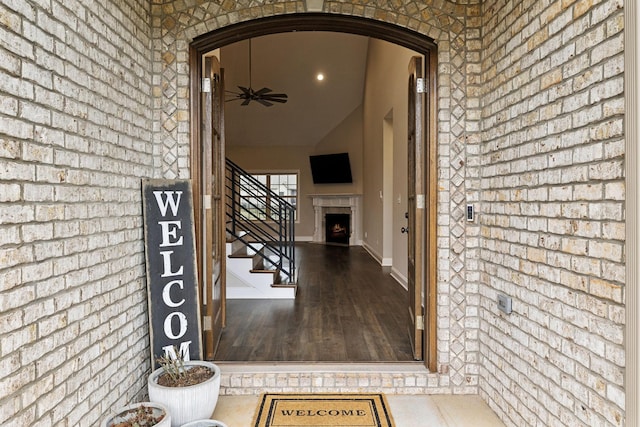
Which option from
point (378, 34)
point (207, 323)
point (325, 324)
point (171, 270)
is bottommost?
point (325, 324)

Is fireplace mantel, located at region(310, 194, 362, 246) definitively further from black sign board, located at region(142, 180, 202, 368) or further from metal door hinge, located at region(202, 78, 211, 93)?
black sign board, located at region(142, 180, 202, 368)

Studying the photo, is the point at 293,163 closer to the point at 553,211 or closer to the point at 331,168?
the point at 331,168

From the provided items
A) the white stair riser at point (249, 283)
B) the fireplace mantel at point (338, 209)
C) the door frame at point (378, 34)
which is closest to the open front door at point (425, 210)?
the door frame at point (378, 34)

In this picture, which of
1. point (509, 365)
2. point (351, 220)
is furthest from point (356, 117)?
point (509, 365)

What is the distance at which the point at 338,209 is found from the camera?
451 inches

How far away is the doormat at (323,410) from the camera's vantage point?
232 cm

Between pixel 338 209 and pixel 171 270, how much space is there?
9.06m

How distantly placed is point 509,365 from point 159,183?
2.18m

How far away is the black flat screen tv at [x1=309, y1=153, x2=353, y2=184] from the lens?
1104 cm

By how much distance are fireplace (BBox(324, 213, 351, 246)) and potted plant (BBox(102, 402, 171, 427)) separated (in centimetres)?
942

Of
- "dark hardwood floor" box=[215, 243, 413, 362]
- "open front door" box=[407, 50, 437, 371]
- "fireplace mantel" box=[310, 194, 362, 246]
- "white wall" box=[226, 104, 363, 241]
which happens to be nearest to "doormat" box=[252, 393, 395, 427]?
"dark hardwood floor" box=[215, 243, 413, 362]

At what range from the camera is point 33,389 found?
4.85 ft

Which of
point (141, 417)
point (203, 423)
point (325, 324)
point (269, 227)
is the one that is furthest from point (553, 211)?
point (269, 227)

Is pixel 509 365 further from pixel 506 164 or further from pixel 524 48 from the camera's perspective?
pixel 524 48
